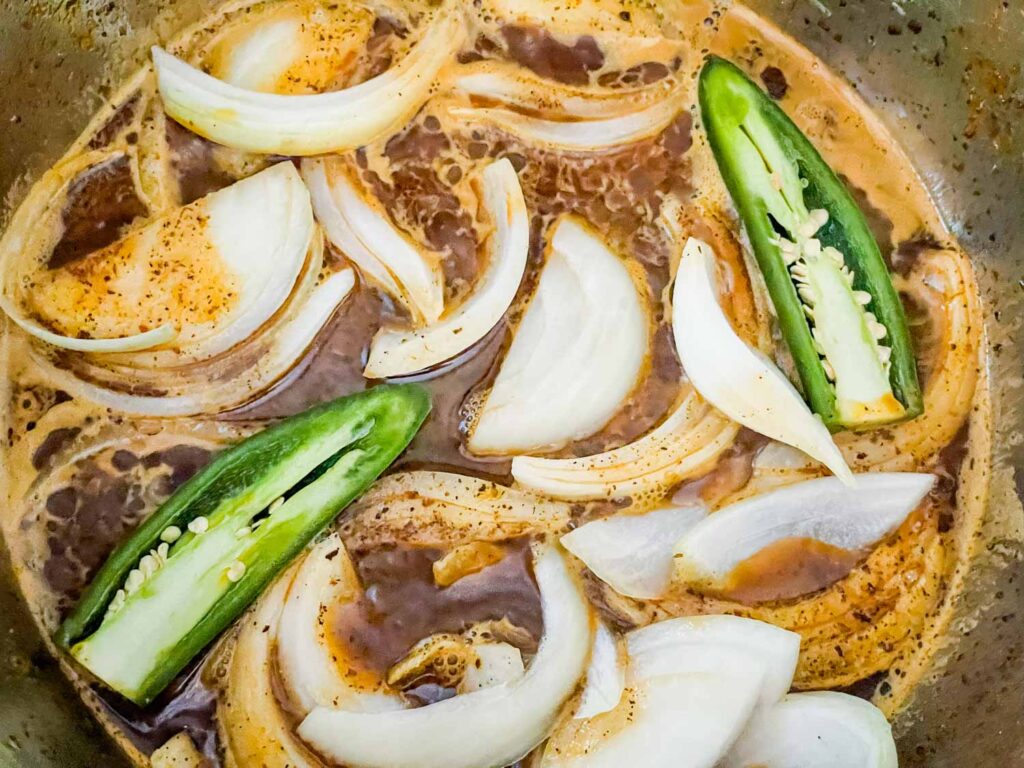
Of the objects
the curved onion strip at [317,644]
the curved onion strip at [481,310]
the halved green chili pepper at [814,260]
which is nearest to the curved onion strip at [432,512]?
the curved onion strip at [317,644]

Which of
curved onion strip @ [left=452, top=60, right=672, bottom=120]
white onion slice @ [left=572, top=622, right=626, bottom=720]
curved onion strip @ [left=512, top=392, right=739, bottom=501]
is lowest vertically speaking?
white onion slice @ [left=572, top=622, right=626, bottom=720]

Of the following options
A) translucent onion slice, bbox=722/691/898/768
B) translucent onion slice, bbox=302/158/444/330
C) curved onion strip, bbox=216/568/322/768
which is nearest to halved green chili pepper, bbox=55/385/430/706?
curved onion strip, bbox=216/568/322/768

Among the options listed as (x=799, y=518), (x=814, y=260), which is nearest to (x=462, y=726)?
(x=799, y=518)

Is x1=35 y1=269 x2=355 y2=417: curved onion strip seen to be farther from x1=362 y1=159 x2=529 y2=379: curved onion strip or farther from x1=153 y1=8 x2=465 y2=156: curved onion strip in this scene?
x1=153 y1=8 x2=465 y2=156: curved onion strip

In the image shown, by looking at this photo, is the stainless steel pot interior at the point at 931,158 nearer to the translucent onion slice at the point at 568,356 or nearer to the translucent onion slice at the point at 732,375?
the translucent onion slice at the point at 732,375

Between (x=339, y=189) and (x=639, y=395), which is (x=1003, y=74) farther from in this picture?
(x=339, y=189)
